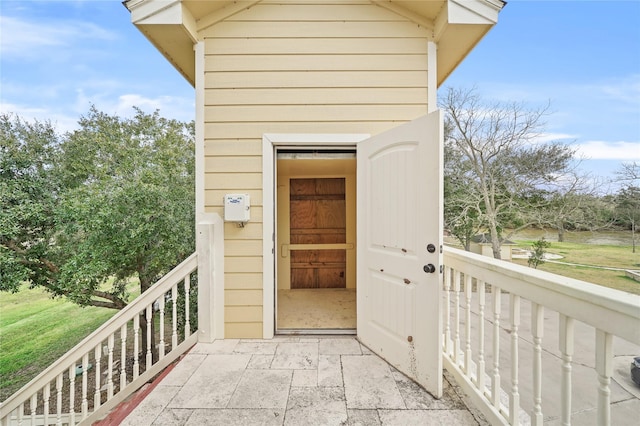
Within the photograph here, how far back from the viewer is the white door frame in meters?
2.57

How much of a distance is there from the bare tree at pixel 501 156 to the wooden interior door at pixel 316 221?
20.3 feet

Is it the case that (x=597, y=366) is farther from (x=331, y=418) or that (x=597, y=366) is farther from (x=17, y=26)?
(x=17, y=26)

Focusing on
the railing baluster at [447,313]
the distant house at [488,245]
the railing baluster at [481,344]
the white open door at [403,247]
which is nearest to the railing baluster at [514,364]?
the railing baluster at [481,344]

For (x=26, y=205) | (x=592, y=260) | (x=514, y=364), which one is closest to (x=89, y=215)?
(x=26, y=205)

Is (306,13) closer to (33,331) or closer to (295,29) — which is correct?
(295,29)

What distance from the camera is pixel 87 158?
6.52 meters

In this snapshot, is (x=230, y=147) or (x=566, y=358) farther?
(x=230, y=147)

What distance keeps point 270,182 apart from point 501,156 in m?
9.78

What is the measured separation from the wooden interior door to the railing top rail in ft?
10.3

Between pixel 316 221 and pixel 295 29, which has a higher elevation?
pixel 295 29

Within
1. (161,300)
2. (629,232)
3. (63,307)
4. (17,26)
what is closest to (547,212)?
(629,232)

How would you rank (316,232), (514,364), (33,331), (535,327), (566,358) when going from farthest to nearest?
(33,331) → (316,232) → (514,364) → (535,327) → (566,358)

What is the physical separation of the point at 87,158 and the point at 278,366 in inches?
289

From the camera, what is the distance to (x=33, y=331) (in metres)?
7.90
